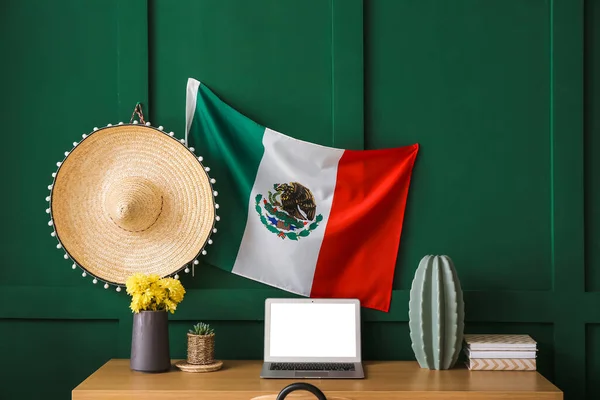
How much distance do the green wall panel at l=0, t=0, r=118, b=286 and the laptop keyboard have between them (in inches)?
42.7

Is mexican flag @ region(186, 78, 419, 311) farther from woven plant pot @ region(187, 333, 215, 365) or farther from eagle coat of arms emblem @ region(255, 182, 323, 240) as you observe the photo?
woven plant pot @ region(187, 333, 215, 365)

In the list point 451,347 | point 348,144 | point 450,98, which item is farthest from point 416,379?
point 450,98

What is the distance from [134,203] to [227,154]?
1.34 ft

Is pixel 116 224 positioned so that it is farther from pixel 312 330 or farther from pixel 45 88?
pixel 312 330

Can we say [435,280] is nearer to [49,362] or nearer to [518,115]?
[518,115]

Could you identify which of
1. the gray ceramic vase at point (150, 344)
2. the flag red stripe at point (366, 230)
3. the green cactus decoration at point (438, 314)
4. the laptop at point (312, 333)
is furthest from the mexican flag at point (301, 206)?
the gray ceramic vase at point (150, 344)

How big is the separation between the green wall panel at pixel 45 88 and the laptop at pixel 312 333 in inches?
39.4

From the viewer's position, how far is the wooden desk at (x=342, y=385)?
2.08 metres

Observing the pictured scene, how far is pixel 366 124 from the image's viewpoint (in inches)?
104

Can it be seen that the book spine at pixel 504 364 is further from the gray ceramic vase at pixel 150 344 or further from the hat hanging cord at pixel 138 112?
the hat hanging cord at pixel 138 112

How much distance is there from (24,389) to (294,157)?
55.7 inches

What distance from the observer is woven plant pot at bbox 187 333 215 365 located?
2.38 metres

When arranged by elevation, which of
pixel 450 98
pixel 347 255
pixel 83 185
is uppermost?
pixel 450 98

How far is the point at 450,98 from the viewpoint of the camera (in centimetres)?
264
